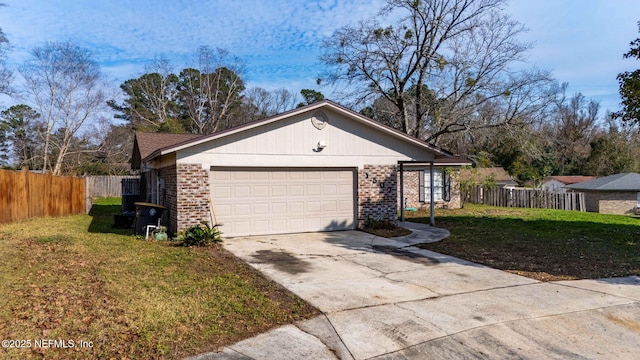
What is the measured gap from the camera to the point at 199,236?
32.5 ft

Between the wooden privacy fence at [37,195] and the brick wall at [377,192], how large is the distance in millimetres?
10332

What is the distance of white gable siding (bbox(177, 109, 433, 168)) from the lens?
438 inches

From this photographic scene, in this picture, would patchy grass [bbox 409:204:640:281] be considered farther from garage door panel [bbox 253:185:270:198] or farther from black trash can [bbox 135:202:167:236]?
black trash can [bbox 135:202:167:236]

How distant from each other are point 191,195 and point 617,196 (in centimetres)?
2792

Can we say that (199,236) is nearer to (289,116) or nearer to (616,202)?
(289,116)

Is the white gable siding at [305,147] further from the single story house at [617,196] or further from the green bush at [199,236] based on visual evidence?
the single story house at [617,196]

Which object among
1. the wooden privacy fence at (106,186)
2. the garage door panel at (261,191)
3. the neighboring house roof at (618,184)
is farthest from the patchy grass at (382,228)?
the wooden privacy fence at (106,186)

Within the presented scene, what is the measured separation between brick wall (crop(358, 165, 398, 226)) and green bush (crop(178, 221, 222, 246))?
4691 millimetres

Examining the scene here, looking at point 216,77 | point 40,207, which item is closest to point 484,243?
point 40,207

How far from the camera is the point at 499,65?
72.5ft

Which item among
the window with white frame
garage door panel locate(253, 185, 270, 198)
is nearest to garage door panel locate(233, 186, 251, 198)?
garage door panel locate(253, 185, 270, 198)

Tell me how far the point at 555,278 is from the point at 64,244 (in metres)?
10.0

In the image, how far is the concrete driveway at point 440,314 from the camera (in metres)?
4.29

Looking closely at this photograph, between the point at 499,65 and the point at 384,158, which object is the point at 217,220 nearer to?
the point at 384,158
